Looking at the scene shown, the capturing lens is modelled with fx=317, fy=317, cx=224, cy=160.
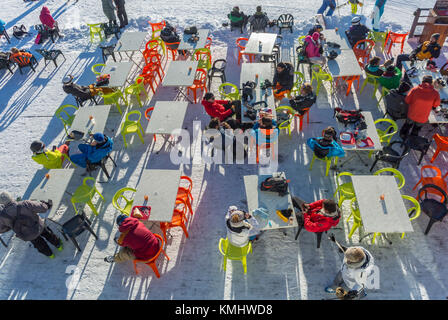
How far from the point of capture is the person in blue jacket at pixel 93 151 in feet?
25.4

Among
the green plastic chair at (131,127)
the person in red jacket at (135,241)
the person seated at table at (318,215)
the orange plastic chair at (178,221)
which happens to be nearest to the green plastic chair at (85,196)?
the person in red jacket at (135,241)

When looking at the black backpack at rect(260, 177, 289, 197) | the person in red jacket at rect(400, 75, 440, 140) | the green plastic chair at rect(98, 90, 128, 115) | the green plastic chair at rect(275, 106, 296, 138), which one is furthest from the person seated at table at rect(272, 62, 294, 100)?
the green plastic chair at rect(98, 90, 128, 115)

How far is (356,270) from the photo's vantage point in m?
5.28

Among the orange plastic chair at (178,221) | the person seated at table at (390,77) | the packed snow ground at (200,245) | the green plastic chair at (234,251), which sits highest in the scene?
the person seated at table at (390,77)

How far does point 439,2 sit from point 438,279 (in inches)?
438

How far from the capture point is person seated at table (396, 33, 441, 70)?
400 inches

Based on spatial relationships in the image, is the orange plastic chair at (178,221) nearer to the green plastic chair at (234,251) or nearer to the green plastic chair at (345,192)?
the green plastic chair at (234,251)

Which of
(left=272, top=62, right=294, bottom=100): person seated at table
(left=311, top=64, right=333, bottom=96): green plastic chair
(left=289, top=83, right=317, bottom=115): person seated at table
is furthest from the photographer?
(left=311, top=64, right=333, bottom=96): green plastic chair

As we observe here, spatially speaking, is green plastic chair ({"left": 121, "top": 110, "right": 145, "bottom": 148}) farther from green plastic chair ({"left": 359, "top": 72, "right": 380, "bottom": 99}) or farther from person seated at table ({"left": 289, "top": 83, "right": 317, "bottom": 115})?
green plastic chair ({"left": 359, "top": 72, "right": 380, "bottom": 99})

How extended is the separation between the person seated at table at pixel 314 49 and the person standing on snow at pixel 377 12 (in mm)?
4093

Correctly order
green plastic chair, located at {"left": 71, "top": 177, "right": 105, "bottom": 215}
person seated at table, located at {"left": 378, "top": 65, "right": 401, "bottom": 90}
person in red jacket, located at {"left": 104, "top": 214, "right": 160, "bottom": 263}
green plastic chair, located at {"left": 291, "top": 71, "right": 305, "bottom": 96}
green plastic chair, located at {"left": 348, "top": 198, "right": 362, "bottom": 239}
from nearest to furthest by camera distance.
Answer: person in red jacket, located at {"left": 104, "top": 214, "right": 160, "bottom": 263}, green plastic chair, located at {"left": 348, "top": 198, "right": 362, "bottom": 239}, green plastic chair, located at {"left": 71, "top": 177, "right": 105, "bottom": 215}, person seated at table, located at {"left": 378, "top": 65, "right": 401, "bottom": 90}, green plastic chair, located at {"left": 291, "top": 71, "right": 305, "bottom": 96}

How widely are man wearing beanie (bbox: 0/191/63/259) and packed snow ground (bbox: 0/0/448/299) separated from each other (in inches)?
32.8

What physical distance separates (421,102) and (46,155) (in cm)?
933

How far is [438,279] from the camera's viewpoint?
6082mm
